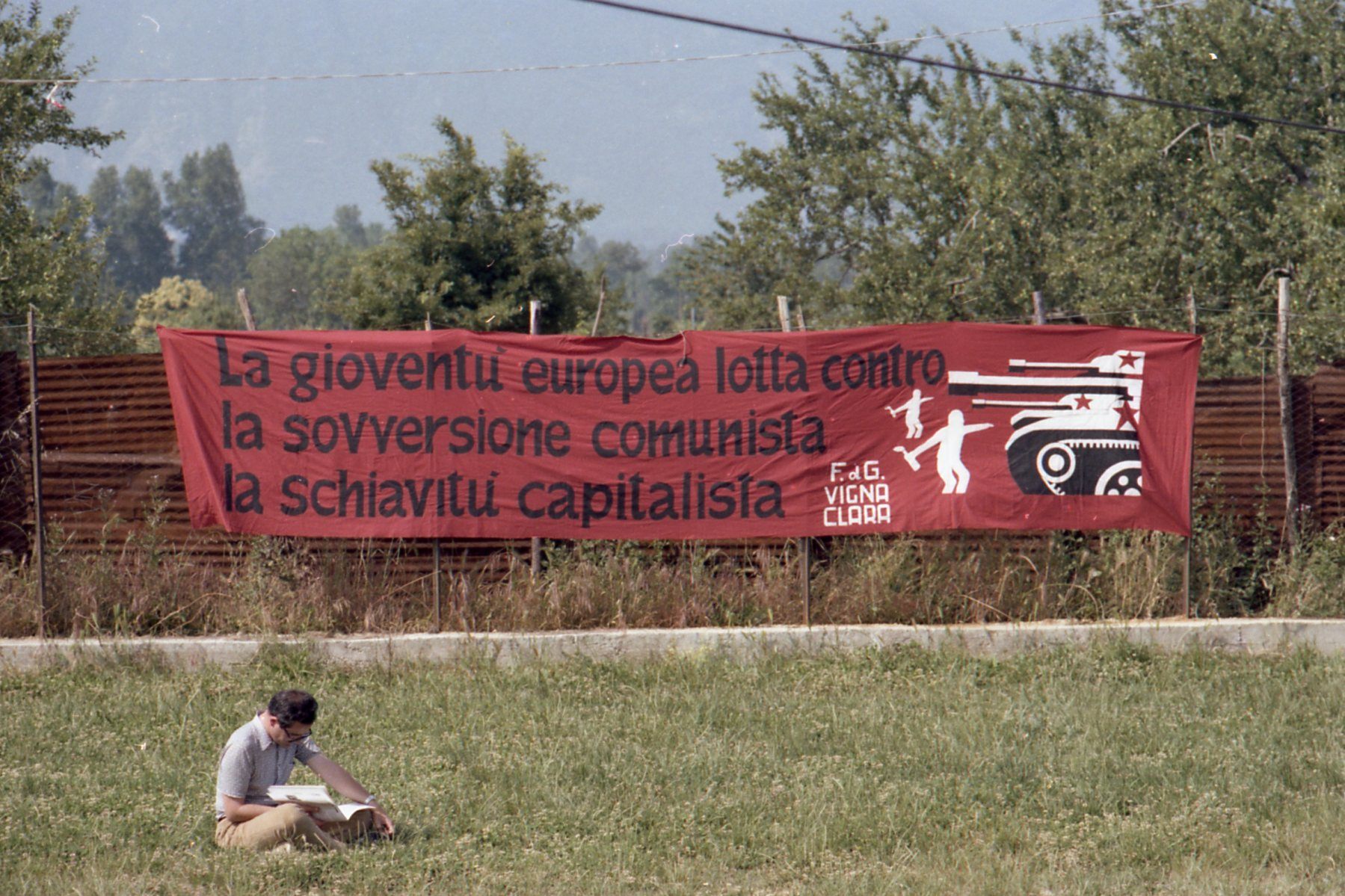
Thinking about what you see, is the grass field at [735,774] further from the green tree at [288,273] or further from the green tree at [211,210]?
the green tree at [211,210]

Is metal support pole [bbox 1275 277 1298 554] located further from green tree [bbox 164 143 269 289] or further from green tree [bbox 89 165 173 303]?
green tree [bbox 164 143 269 289]

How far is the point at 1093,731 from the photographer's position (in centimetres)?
765

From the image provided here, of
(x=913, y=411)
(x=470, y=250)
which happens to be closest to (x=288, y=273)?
(x=470, y=250)

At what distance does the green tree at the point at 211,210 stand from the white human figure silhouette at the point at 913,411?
6090 inches

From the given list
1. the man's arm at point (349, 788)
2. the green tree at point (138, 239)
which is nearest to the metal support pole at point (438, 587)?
the man's arm at point (349, 788)

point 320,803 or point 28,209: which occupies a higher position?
point 28,209

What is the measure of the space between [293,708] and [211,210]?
17780 cm

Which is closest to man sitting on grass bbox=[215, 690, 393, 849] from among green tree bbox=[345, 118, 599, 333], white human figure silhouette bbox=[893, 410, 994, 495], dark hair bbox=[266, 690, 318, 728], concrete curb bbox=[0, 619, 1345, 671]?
dark hair bbox=[266, 690, 318, 728]

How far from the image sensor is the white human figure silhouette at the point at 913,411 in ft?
33.4

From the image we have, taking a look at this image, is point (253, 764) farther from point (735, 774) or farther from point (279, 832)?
point (735, 774)

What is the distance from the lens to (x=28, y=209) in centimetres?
2252

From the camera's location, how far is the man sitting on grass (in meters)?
6.02

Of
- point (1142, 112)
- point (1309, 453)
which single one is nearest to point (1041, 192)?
point (1142, 112)

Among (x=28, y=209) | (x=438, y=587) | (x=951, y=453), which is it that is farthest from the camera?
(x=28, y=209)
